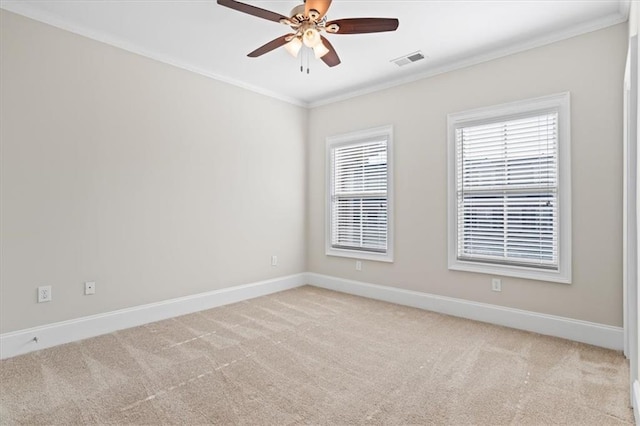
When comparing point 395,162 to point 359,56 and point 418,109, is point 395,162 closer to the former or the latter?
point 418,109

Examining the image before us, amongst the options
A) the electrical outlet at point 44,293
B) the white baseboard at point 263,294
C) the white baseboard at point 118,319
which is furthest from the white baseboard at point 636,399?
the electrical outlet at point 44,293

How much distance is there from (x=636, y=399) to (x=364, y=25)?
Result: 282 cm

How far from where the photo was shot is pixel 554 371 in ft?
8.37

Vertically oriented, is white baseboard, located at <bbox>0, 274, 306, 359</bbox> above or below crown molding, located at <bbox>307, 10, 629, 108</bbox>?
below

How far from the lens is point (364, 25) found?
2.47m

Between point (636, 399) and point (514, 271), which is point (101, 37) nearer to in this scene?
point (514, 271)

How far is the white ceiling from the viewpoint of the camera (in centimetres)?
283

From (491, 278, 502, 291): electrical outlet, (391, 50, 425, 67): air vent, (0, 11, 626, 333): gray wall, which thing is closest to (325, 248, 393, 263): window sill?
(0, 11, 626, 333): gray wall

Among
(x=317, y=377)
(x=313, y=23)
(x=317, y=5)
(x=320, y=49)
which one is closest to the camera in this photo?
(x=317, y=5)

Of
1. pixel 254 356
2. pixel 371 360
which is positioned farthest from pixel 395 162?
pixel 254 356

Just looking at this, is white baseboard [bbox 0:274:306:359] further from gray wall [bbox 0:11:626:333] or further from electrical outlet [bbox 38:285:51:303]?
electrical outlet [bbox 38:285:51:303]

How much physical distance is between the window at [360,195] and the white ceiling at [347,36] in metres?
0.96

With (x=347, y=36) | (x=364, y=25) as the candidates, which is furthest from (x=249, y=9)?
(x=347, y=36)

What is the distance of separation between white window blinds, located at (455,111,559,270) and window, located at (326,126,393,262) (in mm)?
947
